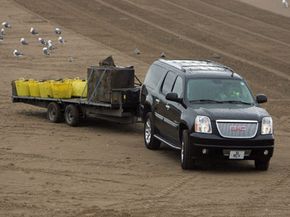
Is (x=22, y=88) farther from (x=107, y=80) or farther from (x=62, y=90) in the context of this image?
(x=107, y=80)

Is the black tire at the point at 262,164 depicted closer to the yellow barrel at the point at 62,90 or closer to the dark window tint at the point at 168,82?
the dark window tint at the point at 168,82

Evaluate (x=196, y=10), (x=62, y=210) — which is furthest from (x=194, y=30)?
(x=62, y=210)

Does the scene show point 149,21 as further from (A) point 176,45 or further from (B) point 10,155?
(B) point 10,155

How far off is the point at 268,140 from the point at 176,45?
21.5m

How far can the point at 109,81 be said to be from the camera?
20.4 metres

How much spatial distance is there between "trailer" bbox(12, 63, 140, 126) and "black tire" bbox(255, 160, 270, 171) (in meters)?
4.63

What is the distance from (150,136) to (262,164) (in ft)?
9.68

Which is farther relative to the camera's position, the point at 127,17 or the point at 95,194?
the point at 127,17

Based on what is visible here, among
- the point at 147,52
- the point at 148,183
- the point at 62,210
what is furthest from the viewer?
the point at 147,52

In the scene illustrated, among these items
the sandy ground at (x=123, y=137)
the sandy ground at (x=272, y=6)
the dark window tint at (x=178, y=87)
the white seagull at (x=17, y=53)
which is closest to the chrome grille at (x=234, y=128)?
the sandy ground at (x=123, y=137)

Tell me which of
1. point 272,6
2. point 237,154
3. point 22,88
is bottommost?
point 272,6

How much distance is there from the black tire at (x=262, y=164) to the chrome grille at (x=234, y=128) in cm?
63

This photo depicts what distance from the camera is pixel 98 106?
20.5 m

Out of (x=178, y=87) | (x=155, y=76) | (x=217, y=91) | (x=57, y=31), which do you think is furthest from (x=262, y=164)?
(x=57, y=31)
